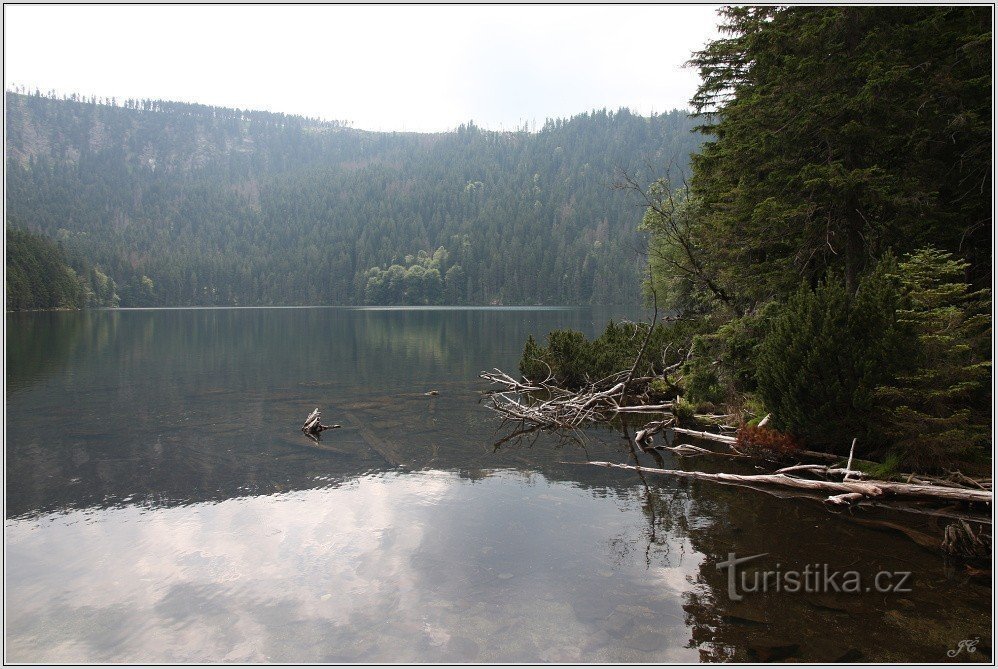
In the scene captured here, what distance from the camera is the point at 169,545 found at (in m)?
8.71

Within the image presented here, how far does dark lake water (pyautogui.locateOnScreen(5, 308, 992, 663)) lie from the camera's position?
20.2 feet

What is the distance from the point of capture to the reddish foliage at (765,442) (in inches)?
464

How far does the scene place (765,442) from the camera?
1216cm

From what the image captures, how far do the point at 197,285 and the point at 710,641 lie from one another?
206001 mm

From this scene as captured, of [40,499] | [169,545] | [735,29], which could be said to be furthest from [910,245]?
[40,499]

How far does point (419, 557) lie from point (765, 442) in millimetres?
7712

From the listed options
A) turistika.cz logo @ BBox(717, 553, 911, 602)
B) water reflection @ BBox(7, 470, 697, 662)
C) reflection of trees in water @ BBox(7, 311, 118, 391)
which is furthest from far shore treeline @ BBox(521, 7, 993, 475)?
reflection of trees in water @ BBox(7, 311, 118, 391)

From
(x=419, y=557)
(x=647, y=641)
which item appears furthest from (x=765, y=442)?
(x=419, y=557)

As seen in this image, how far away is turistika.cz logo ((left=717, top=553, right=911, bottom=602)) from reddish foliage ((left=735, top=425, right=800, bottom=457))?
4620mm

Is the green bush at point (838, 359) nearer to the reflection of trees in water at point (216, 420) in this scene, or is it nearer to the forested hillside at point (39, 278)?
the reflection of trees in water at point (216, 420)

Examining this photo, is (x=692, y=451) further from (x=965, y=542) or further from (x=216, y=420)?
(x=216, y=420)

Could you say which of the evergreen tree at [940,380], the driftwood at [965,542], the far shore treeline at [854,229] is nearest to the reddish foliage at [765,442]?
the far shore treeline at [854,229]

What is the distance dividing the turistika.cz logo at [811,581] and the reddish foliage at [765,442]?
4.62 m

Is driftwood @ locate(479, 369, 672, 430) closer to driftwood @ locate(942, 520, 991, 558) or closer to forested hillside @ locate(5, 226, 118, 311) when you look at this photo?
driftwood @ locate(942, 520, 991, 558)
